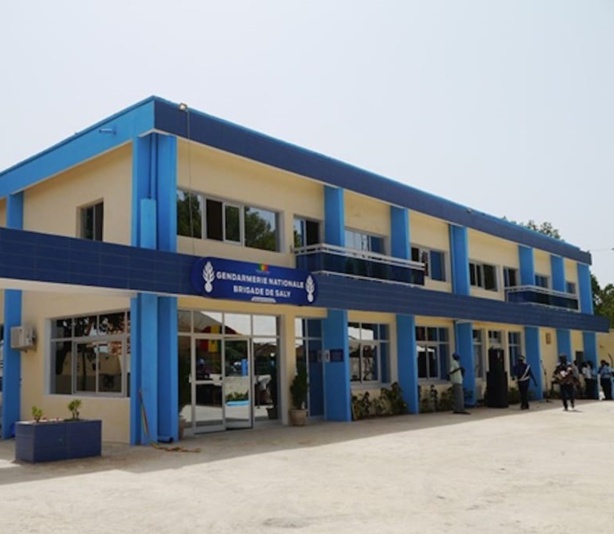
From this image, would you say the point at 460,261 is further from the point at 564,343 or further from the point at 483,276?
the point at 564,343

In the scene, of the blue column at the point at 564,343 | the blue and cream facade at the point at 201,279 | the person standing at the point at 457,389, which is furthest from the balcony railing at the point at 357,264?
the blue column at the point at 564,343

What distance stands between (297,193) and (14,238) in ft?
27.9

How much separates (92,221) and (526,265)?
19.3m

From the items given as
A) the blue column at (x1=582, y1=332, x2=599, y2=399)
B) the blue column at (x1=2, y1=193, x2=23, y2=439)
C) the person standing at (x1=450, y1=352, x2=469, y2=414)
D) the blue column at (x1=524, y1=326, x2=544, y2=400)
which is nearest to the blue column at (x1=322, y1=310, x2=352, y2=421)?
the person standing at (x1=450, y1=352, x2=469, y2=414)

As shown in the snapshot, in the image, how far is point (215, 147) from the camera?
15.5 meters

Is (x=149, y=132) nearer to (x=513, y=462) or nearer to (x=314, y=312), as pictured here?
(x=314, y=312)

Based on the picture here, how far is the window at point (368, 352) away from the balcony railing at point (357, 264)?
1.71 m

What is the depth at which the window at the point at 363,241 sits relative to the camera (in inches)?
814

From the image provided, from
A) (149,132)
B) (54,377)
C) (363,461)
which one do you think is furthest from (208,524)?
(54,377)

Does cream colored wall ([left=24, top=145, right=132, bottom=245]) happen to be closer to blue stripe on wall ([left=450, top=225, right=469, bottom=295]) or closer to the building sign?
the building sign

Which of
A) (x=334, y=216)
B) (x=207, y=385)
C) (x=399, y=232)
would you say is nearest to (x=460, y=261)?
(x=399, y=232)

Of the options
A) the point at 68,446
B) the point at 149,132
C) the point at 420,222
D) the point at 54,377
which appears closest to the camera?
the point at 68,446

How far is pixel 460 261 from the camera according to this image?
2511 cm

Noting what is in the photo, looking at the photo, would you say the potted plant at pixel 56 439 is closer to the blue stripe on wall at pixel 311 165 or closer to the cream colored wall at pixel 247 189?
the cream colored wall at pixel 247 189
